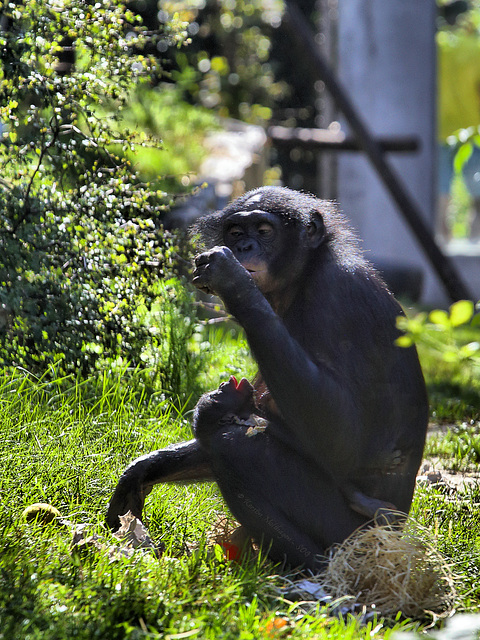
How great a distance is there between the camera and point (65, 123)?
396 centimetres

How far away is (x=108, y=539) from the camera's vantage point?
2699 millimetres

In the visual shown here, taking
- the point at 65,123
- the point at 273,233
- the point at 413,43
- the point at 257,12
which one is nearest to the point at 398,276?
the point at 413,43

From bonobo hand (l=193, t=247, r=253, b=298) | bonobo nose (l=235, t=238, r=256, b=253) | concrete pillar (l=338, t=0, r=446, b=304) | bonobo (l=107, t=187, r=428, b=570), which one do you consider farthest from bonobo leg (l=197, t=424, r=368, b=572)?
concrete pillar (l=338, t=0, r=446, b=304)

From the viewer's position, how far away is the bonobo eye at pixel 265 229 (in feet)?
9.30

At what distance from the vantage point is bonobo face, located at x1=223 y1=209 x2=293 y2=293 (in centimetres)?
279

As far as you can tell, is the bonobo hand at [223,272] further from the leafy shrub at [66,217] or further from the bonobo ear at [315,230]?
the leafy shrub at [66,217]

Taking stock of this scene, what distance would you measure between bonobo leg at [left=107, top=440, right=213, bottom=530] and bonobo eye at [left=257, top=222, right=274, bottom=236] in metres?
0.79

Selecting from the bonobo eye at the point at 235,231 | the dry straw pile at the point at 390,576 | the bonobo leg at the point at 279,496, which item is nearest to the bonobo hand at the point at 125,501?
the bonobo leg at the point at 279,496

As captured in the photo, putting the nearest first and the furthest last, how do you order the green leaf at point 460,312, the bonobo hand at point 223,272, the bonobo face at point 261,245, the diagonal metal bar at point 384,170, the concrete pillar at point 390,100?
the green leaf at point 460,312 → the bonobo hand at point 223,272 → the bonobo face at point 261,245 → the diagonal metal bar at point 384,170 → the concrete pillar at point 390,100

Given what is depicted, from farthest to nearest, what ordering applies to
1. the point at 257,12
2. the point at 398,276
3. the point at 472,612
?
the point at 257,12
the point at 398,276
the point at 472,612

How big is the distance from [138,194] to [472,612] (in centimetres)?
224

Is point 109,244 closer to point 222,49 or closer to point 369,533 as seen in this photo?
point 369,533

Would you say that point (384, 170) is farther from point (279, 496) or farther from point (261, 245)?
point (279, 496)

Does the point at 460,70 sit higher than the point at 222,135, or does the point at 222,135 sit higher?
the point at 460,70
